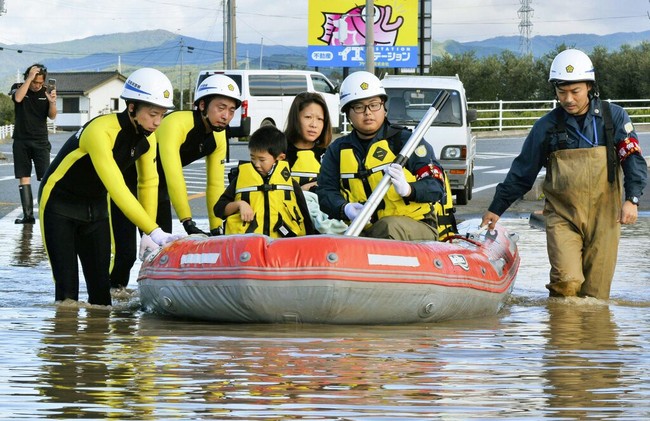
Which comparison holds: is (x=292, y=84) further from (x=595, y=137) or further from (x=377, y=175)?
(x=377, y=175)

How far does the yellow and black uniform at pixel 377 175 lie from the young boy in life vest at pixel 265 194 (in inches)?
11.1

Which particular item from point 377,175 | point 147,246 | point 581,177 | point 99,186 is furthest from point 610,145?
point 99,186

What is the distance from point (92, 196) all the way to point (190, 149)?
1.19m

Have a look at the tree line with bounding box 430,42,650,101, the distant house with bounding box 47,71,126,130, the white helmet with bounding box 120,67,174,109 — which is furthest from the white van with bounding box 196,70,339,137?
the distant house with bounding box 47,71,126,130

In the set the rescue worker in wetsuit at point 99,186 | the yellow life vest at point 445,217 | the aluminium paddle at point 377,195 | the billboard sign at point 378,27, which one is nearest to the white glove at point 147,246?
the rescue worker in wetsuit at point 99,186

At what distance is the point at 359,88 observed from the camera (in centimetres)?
941

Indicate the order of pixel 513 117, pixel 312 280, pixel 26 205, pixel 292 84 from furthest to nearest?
pixel 513 117 → pixel 292 84 → pixel 26 205 → pixel 312 280

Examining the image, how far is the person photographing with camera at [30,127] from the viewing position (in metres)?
17.1

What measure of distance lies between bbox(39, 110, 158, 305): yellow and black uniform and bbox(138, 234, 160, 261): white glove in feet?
0.44

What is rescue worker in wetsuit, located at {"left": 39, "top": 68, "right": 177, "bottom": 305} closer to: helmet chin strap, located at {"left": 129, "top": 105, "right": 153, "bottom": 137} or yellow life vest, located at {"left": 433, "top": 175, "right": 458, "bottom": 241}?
helmet chin strap, located at {"left": 129, "top": 105, "right": 153, "bottom": 137}

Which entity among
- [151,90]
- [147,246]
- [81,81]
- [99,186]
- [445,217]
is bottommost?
[147,246]

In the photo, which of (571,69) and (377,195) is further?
(571,69)

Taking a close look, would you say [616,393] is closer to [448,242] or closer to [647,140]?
[448,242]

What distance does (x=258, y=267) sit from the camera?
27.5 feet
